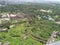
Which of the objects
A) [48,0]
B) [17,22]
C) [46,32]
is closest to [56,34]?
A: [46,32]

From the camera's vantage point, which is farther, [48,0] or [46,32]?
[48,0]

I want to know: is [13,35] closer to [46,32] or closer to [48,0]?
[46,32]

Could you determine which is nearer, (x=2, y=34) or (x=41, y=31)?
(x=2, y=34)

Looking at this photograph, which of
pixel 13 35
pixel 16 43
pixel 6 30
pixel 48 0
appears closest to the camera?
pixel 16 43

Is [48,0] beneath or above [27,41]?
beneath

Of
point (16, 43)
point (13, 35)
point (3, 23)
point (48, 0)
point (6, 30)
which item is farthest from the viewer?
point (48, 0)

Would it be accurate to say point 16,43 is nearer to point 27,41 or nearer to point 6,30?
point 27,41

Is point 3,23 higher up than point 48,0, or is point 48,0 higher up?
point 3,23

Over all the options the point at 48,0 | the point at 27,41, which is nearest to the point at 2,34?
the point at 27,41

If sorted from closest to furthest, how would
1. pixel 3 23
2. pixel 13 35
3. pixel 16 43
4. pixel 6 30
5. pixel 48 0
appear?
1. pixel 16 43
2. pixel 13 35
3. pixel 6 30
4. pixel 3 23
5. pixel 48 0
